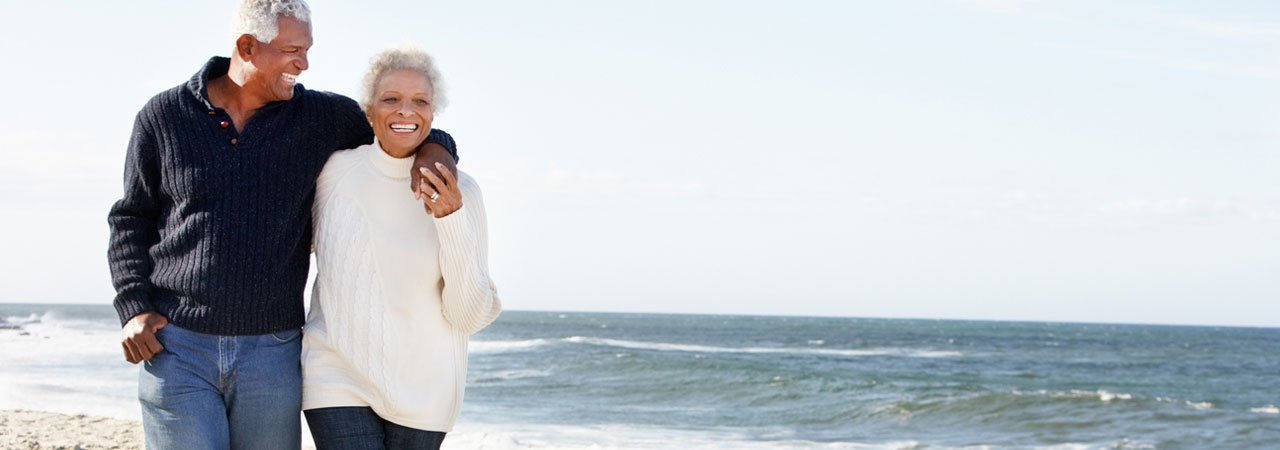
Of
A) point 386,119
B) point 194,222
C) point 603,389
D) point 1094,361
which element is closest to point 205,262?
point 194,222

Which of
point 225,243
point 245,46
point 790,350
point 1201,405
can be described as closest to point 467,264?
point 225,243

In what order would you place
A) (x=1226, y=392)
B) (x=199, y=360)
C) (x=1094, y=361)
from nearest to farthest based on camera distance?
1. (x=199, y=360)
2. (x=1226, y=392)
3. (x=1094, y=361)

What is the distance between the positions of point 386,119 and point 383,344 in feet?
1.62

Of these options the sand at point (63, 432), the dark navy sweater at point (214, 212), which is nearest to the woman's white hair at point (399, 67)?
the dark navy sweater at point (214, 212)

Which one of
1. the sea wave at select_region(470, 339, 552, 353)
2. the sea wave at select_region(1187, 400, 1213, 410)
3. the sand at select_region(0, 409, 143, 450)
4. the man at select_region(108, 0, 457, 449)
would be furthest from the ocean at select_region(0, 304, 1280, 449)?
the man at select_region(108, 0, 457, 449)

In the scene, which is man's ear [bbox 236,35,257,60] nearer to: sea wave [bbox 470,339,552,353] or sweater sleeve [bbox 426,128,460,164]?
sweater sleeve [bbox 426,128,460,164]

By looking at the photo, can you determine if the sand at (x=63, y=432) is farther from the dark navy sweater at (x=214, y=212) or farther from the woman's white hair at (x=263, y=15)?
the woman's white hair at (x=263, y=15)

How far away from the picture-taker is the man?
2.60m

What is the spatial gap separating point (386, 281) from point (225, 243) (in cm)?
35

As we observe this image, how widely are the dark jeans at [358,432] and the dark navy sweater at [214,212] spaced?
22 cm

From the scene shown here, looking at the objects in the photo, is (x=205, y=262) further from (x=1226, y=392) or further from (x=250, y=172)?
(x=1226, y=392)

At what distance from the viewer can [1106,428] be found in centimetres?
1525

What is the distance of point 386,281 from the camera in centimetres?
271

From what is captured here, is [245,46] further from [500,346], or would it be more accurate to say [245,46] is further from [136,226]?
[500,346]
